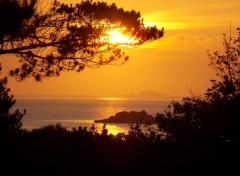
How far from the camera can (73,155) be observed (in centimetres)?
1257

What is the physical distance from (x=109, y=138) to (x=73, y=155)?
5.00 feet

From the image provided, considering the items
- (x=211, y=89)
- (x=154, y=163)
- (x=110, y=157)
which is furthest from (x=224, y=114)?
(x=110, y=157)

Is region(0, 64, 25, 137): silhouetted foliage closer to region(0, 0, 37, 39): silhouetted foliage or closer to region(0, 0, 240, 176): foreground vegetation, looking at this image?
region(0, 0, 240, 176): foreground vegetation

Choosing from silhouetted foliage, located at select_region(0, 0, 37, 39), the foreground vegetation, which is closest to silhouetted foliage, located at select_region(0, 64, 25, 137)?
the foreground vegetation

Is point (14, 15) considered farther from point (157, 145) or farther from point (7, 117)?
point (157, 145)

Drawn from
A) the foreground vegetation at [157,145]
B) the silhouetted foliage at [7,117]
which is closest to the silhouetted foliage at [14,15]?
the foreground vegetation at [157,145]

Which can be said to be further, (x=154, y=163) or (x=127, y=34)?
(x=127, y=34)

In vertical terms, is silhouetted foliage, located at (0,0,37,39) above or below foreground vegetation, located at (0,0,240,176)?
above

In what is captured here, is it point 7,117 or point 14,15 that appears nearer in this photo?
point 7,117

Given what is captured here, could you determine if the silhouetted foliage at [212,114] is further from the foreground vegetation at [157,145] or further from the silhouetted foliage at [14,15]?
the silhouetted foliage at [14,15]

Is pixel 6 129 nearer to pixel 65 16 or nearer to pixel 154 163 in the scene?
pixel 154 163

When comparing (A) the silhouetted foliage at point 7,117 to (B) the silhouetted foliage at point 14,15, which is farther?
(B) the silhouetted foliage at point 14,15

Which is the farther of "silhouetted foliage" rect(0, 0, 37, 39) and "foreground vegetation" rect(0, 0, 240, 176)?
"silhouetted foliage" rect(0, 0, 37, 39)

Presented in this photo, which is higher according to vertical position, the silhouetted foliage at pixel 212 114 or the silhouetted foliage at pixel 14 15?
the silhouetted foliage at pixel 14 15
